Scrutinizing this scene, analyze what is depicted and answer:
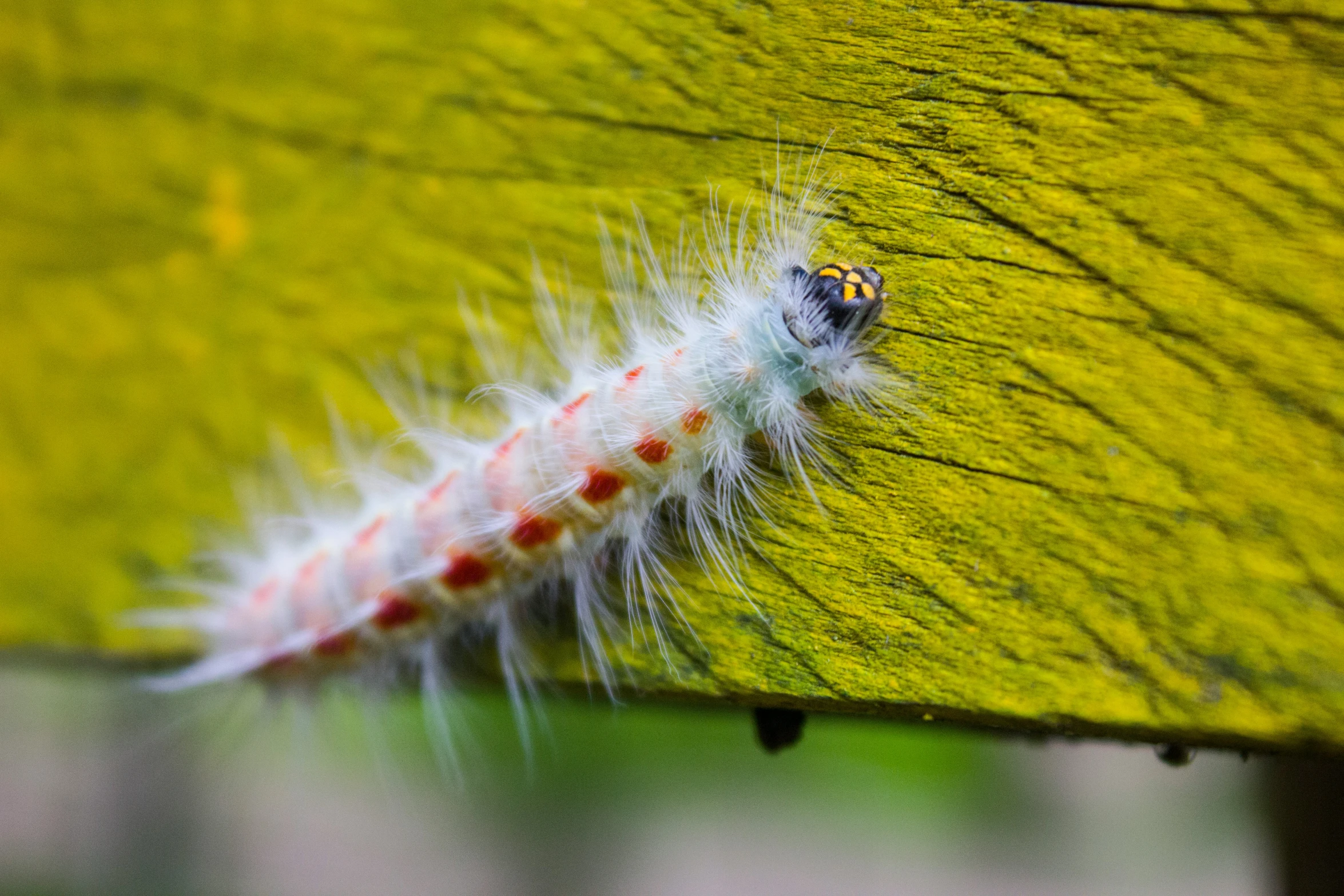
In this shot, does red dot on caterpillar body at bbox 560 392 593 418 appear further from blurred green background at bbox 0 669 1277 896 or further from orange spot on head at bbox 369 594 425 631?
blurred green background at bbox 0 669 1277 896

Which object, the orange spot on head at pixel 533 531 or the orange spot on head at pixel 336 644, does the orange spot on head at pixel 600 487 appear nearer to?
the orange spot on head at pixel 533 531

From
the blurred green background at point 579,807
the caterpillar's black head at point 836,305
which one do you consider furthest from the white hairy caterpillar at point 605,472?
the blurred green background at point 579,807

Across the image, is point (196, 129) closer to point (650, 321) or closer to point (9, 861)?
point (650, 321)

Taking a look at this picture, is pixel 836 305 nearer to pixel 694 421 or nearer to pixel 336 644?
pixel 694 421

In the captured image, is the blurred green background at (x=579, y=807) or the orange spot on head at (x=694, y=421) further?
the blurred green background at (x=579, y=807)

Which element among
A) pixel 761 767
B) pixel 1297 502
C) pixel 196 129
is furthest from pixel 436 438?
pixel 761 767

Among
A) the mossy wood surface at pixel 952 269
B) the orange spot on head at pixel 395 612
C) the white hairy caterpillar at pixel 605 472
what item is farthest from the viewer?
the orange spot on head at pixel 395 612
